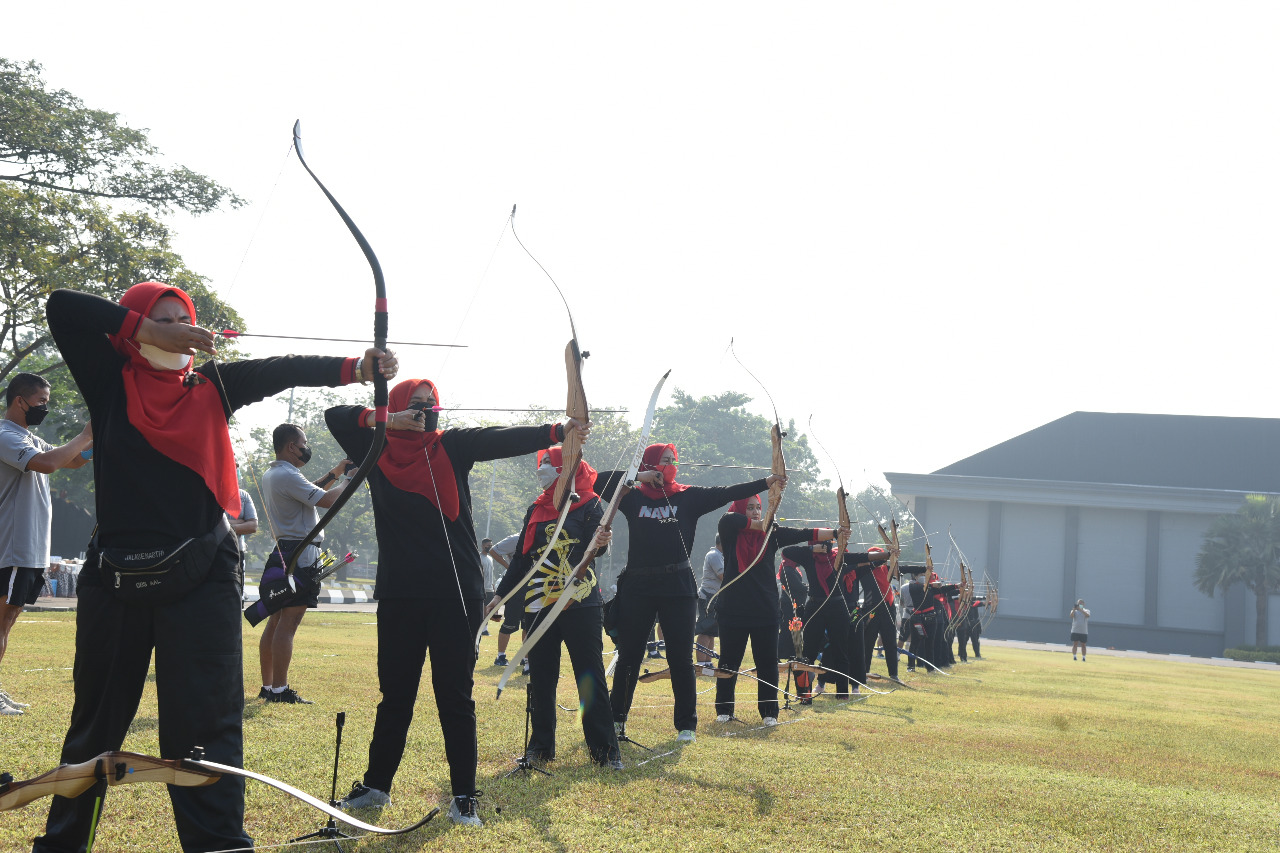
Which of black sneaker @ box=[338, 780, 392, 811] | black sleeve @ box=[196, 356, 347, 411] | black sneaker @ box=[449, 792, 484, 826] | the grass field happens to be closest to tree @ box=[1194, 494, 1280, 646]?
the grass field

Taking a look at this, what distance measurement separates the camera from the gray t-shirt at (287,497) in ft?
23.7

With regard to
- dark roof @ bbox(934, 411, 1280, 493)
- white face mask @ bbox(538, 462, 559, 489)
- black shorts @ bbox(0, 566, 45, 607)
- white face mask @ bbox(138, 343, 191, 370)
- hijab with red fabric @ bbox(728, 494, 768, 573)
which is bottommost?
black shorts @ bbox(0, 566, 45, 607)

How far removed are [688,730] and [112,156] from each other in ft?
63.7

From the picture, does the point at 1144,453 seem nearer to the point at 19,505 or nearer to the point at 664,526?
the point at 664,526

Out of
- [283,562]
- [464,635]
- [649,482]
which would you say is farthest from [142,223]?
[464,635]

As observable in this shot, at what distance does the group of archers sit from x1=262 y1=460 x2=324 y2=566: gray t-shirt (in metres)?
0.02

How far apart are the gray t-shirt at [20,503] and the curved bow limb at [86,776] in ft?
11.5

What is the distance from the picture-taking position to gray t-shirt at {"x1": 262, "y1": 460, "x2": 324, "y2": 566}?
721 centimetres

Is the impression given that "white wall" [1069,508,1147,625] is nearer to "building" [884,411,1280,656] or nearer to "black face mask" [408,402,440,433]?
"building" [884,411,1280,656]

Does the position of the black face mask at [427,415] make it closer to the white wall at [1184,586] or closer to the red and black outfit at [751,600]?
the red and black outfit at [751,600]

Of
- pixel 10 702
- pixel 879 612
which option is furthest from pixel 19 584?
pixel 879 612

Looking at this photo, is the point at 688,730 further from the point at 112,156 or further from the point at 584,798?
the point at 112,156

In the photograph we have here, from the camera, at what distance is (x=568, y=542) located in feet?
20.1

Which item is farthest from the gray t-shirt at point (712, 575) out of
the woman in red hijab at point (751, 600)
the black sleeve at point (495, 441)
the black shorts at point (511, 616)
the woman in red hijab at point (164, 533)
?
the woman in red hijab at point (164, 533)
